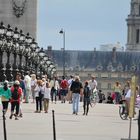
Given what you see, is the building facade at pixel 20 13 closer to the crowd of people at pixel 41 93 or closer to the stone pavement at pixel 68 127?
the crowd of people at pixel 41 93

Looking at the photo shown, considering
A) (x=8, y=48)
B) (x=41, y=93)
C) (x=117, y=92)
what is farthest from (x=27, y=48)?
(x=41, y=93)

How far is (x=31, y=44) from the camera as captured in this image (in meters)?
69.6

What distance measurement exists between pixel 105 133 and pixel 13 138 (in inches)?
176

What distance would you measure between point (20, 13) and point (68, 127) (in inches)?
1752

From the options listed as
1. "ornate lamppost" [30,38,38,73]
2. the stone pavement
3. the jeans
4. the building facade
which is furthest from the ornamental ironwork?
the stone pavement

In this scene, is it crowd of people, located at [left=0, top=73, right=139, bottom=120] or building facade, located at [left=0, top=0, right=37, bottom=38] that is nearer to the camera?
crowd of people, located at [left=0, top=73, right=139, bottom=120]

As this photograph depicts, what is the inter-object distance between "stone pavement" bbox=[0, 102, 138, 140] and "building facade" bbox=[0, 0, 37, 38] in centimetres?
3471

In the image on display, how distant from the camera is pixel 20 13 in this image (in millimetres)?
77062

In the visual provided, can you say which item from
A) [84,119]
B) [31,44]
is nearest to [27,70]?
[31,44]

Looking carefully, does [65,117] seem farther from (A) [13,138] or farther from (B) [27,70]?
(B) [27,70]

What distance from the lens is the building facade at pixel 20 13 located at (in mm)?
76750

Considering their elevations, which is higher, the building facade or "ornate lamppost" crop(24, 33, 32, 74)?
the building facade

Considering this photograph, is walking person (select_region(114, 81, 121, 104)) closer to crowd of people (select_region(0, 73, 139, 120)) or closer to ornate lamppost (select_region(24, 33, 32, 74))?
crowd of people (select_region(0, 73, 139, 120))

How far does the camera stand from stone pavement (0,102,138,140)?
29078 mm
